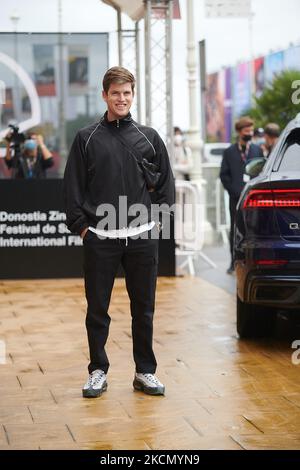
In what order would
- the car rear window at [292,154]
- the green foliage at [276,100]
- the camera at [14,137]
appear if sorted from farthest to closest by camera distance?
the green foliage at [276,100], the camera at [14,137], the car rear window at [292,154]

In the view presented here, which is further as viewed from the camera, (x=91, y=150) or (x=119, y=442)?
(x=91, y=150)

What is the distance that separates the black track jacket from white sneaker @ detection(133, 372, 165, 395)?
0.96 meters

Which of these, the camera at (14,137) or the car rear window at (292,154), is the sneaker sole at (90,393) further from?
the camera at (14,137)

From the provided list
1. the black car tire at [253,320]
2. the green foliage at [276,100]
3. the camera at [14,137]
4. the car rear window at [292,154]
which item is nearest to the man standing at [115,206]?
the car rear window at [292,154]

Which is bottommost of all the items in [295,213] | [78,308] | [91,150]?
[78,308]

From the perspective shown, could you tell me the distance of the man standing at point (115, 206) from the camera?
22.2ft

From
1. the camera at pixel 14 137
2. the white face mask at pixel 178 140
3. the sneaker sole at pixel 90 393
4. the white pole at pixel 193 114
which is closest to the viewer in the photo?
the sneaker sole at pixel 90 393

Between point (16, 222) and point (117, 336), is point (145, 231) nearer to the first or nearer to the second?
point (117, 336)

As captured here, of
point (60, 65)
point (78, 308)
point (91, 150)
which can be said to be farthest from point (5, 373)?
point (60, 65)

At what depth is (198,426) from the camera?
6.07 m

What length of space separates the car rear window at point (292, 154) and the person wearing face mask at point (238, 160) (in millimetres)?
4782

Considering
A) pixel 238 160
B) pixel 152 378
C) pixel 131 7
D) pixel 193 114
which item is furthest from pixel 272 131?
pixel 152 378

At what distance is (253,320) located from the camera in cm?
890

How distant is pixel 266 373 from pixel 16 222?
625cm
